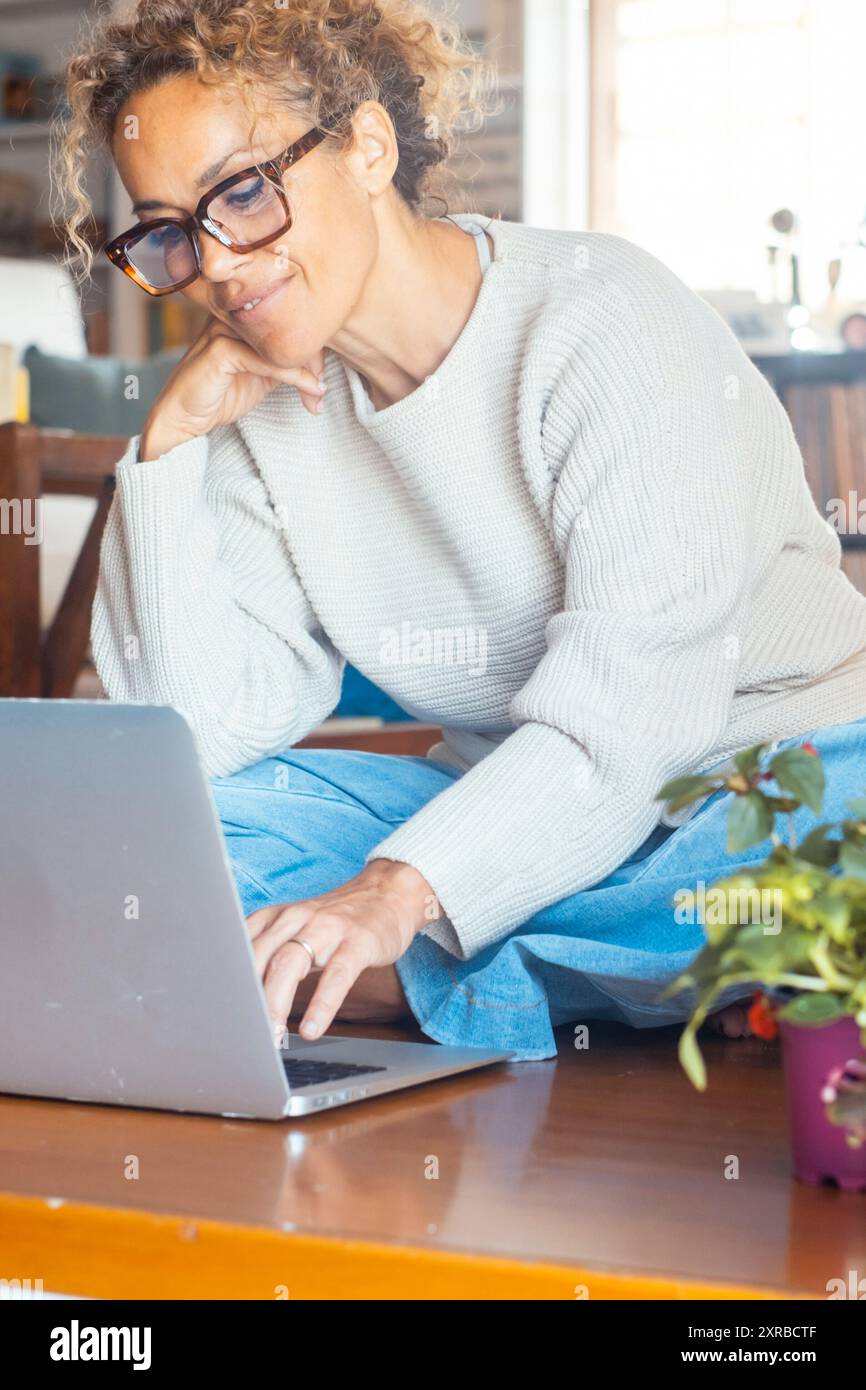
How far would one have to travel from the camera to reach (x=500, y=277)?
1405 mm

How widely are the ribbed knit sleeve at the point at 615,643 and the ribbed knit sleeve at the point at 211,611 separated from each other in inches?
13.4

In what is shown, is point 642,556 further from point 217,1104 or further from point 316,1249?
point 316,1249

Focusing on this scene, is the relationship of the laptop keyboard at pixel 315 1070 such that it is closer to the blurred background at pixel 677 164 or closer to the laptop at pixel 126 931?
the laptop at pixel 126 931

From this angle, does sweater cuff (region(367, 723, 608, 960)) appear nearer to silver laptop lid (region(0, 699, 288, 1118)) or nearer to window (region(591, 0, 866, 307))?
silver laptop lid (region(0, 699, 288, 1118))

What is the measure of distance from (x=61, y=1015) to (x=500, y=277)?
2.35ft

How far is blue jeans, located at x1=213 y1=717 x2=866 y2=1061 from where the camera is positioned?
1.23 metres

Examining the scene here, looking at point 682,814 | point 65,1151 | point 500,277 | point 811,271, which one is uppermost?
point 811,271

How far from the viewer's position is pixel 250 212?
1281mm

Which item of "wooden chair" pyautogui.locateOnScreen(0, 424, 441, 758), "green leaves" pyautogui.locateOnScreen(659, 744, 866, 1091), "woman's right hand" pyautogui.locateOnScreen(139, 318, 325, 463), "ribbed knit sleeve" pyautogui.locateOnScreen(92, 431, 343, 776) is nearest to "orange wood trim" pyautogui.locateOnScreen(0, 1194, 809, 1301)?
"green leaves" pyautogui.locateOnScreen(659, 744, 866, 1091)

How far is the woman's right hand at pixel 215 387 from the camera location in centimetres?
146

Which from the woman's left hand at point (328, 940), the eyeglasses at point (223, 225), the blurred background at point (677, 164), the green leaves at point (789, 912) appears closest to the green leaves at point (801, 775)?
the green leaves at point (789, 912)
